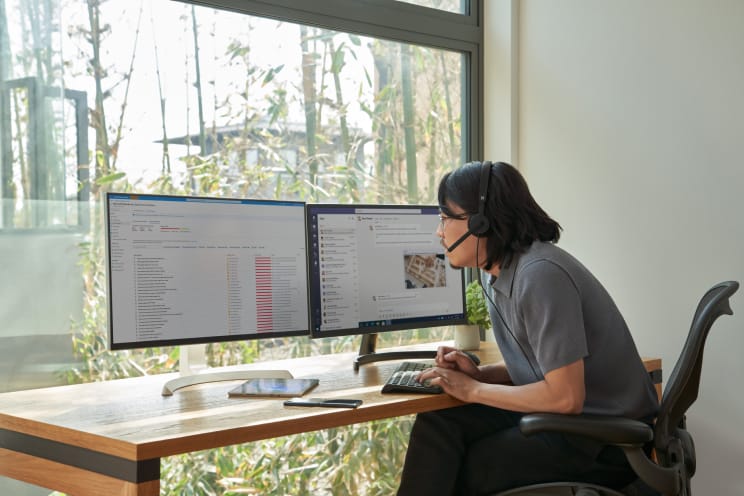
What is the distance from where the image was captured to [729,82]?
2.35 metres

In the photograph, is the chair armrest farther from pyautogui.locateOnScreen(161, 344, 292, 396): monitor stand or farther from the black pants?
pyautogui.locateOnScreen(161, 344, 292, 396): monitor stand

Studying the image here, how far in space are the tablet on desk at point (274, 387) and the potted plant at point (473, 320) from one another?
2.25ft

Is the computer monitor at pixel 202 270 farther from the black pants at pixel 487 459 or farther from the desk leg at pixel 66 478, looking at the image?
the black pants at pixel 487 459

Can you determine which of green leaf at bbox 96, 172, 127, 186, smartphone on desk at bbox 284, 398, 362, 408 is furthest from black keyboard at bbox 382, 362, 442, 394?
green leaf at bbox 96, 172, 127, 186

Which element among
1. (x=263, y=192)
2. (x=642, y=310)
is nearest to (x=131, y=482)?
(x=263, y=192)

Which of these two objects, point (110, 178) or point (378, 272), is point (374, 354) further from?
point (110, 178)

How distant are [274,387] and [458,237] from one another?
562mm

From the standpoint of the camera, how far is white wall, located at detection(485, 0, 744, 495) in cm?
238

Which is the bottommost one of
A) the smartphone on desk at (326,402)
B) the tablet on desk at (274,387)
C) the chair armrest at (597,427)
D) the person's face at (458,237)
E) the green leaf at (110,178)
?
the chair armrest at (597,427)

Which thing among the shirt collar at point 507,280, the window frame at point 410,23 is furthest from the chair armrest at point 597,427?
the window frame at point 410,23

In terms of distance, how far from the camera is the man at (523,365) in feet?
5.53

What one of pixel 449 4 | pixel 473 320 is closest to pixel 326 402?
pixel 473 320

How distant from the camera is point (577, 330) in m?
1.68

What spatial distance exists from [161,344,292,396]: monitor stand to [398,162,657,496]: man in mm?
405
